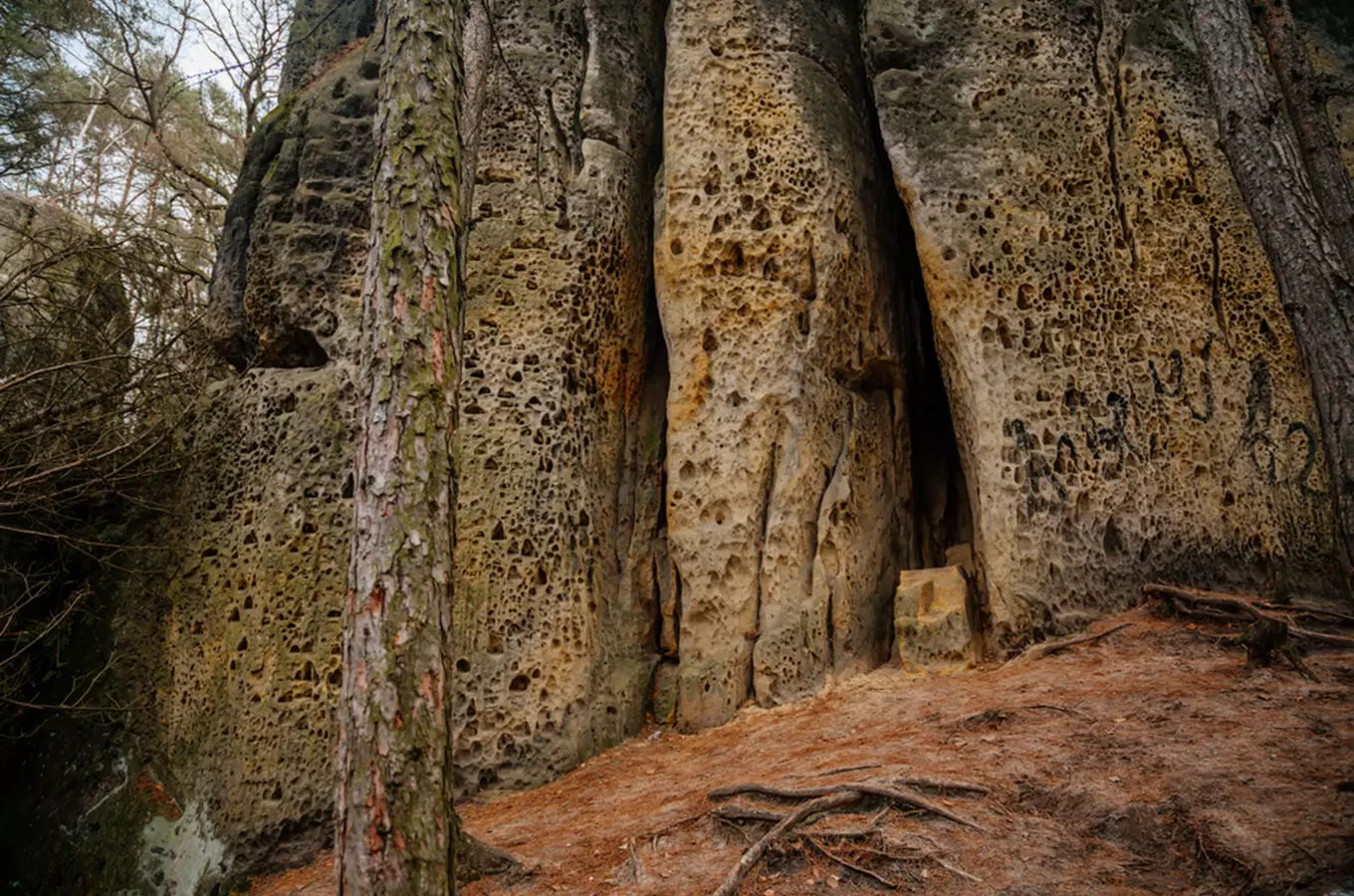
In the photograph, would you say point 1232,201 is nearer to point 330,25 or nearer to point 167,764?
point 330,25

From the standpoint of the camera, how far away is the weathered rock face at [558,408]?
8.04 m

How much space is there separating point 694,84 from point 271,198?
4.51 metres

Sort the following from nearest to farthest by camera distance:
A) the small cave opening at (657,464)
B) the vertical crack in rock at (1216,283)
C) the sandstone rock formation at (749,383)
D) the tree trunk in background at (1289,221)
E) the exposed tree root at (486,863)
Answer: the tree trunk in background at (1289,221), the exposed tree root at (486,863), the sandstone rock formation at (749,383), the vertical crack in rock at (1216,283), the small cave opening at (657,464)

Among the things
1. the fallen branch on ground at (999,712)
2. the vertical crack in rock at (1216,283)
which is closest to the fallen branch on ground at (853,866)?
the fallen branch on ground at (999,712)

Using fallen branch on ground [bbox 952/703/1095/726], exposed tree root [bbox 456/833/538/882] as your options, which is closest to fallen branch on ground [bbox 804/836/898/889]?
exposed tree root [bbox 456/833/538/882]

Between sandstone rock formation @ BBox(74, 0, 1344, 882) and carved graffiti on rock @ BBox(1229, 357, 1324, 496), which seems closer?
sandstone rock formation @ BBox(74, 0, 1344, 882)

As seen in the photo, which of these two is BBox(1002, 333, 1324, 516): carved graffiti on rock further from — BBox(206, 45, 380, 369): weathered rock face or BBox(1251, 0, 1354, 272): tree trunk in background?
BBox(206, 45, 380, 369): weathered rock face

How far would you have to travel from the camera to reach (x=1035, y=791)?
191 inches

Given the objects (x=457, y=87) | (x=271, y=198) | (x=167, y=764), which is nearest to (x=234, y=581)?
(x=167, y=764)

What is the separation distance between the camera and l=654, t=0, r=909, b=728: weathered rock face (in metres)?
8.52

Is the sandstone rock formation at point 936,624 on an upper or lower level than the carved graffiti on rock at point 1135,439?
lower

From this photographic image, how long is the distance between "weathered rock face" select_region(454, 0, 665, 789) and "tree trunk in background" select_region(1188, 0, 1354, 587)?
514cm

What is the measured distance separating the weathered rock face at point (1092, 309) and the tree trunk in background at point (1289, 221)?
2.56m

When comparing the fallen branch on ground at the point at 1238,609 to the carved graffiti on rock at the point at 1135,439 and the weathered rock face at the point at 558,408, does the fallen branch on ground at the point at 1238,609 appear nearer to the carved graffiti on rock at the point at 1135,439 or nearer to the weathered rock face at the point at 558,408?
the carved graffiti on rock at the point at 1135,439
